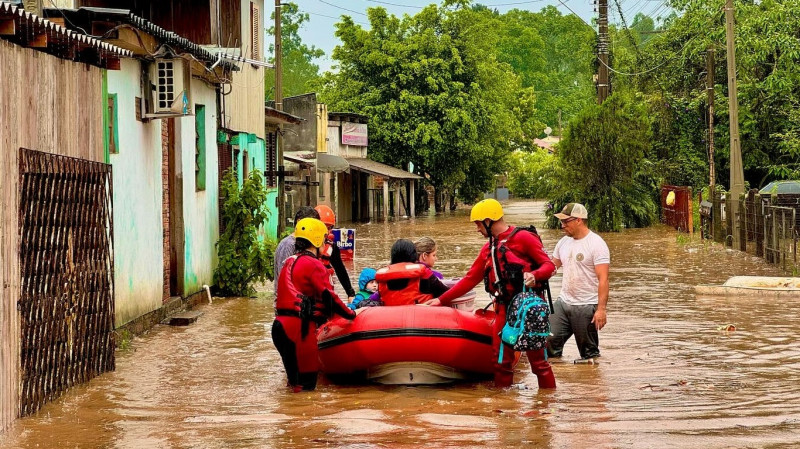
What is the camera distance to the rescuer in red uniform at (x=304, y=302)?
1050 cm

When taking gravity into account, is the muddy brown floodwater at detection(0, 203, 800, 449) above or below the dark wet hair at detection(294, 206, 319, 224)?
below

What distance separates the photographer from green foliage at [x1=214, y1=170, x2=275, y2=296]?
1980cm

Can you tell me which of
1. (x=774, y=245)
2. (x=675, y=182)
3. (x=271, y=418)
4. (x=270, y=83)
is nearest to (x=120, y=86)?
(x=271, y=418)

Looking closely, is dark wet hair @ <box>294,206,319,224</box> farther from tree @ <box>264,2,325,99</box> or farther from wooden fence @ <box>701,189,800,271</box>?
tree @ <box>264,2,325,99</box>

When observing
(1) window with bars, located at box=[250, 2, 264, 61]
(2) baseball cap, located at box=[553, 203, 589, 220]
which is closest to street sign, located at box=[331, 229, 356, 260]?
(1) window with bars, located at box=[250, 2, 264, 61]

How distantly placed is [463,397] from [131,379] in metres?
3.42

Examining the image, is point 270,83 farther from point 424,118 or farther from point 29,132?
point 29,132

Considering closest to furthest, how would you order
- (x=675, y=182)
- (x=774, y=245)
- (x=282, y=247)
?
(x=282, y=247) < (x=774, y=245) < (x=675, y=182)

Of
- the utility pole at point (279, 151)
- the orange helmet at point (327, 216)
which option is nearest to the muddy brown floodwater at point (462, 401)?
the orange helmet at point (327, 216)

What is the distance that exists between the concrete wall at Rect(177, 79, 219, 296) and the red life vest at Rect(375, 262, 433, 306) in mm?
6701

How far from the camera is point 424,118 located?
191 ft

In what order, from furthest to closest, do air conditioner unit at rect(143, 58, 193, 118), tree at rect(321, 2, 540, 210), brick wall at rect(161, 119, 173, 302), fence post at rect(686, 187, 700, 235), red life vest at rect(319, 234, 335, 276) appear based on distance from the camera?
tree at rect(321, 2, 540, 210)
fence post at rect(686, 187, 700, 235)
brick wall at rect(161, 119, 173, 302)
air conditioner unit at rect(143, 58, 193, 118)
red life vest at rect(319, 234, 335, 276)

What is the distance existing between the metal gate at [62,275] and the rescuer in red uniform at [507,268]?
3.60 metres

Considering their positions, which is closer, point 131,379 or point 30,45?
point 30,45
